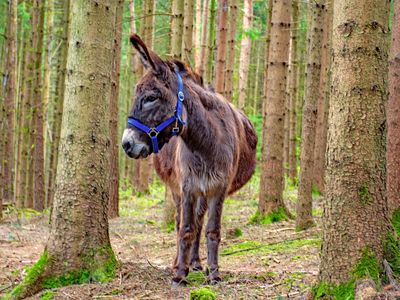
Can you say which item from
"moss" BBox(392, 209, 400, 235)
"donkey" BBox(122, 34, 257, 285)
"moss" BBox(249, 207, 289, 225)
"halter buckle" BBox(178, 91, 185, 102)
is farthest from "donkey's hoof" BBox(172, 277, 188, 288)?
"moss" BBox(249, 207, 289, 225)

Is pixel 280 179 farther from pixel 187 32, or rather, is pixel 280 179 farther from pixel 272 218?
pixel 187 32

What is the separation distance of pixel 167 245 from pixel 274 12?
Answer: 177 inches

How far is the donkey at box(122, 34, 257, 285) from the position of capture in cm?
562

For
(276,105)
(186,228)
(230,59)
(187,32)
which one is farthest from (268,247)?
(230,59)

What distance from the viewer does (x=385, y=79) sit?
166 inches

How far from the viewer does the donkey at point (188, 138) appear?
5.62 metres

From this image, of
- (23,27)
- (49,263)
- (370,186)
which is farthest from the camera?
(23,27)

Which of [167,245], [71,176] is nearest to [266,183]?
[167,245]

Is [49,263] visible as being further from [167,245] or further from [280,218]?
[280,218]

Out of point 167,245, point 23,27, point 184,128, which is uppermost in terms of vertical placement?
point 23,27

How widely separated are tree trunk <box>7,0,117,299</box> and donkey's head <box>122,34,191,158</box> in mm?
373

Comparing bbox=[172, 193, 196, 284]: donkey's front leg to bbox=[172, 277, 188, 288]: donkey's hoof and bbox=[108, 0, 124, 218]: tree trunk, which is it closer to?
bbox=[172, 277, 188, 288]: donkey's hoof

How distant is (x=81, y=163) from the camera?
18.5ft

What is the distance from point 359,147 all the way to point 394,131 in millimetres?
2691
